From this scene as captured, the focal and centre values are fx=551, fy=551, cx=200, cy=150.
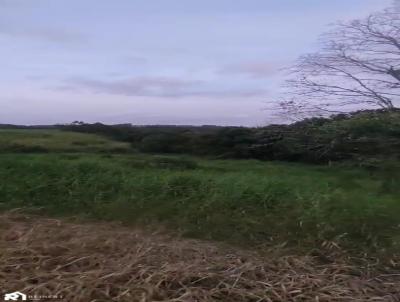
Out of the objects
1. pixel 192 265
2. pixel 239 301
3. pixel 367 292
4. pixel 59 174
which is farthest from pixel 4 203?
pixel 367 292

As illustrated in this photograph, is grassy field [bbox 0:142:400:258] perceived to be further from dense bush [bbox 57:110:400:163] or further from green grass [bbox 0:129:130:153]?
green grass [bbox 0:129:130:153]

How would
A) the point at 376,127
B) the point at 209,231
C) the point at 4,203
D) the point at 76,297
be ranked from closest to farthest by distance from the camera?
the point at 76,297 → the point at 209,231 → the point at 4,203 → the point at 376,127

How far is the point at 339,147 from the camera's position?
9.15 m

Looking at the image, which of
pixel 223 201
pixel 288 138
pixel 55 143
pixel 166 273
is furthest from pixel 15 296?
pixel 55 143

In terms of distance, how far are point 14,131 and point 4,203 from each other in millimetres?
7032

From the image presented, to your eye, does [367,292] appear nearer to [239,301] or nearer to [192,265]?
[239,301]

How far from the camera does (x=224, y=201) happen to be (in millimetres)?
6402

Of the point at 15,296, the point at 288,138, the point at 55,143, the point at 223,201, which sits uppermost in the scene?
the point at 288,138

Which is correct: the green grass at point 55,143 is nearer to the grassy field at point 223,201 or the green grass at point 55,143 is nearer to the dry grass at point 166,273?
the grassy field at point 223,201

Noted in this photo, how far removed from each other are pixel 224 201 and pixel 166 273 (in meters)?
2.67

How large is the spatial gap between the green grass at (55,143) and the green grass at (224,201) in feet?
8.52

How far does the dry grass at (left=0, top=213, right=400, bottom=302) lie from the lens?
3.57m

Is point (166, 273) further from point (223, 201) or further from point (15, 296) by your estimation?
point (223, 201)

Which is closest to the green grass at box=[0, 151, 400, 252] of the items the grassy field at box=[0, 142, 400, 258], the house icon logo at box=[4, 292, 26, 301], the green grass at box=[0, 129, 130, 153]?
the grassy field at box=[0, 142, 400, 258]
